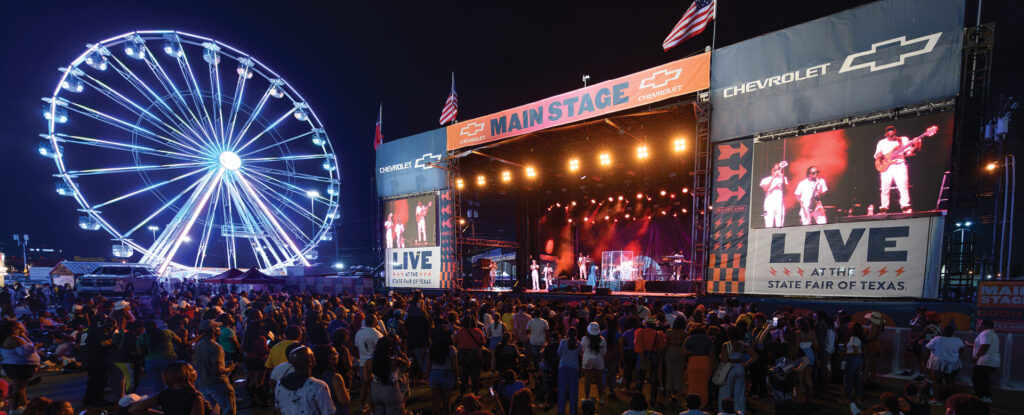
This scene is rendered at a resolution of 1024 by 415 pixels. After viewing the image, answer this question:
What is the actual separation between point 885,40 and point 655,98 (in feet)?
18.7

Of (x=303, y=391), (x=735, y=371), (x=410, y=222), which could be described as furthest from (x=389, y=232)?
(x=303, y=391)

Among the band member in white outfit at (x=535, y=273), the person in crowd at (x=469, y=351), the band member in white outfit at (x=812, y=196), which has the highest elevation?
the band member in white outfit at (x=812, y=196)

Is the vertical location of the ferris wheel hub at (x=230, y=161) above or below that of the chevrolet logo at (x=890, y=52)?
below

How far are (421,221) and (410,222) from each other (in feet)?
2.78

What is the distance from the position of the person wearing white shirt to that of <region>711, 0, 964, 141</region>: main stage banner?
6.14 metres

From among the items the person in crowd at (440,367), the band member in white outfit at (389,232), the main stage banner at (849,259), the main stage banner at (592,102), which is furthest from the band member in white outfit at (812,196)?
the band member in white outfit at (389,232)

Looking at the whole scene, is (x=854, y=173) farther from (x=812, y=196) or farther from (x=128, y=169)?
(x=128, y=169)

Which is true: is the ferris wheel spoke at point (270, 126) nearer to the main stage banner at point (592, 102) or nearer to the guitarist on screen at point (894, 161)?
the main stage banner at point (592, 102)

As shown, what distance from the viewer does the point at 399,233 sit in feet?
75.8

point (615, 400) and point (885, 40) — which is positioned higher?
point (885, 40)

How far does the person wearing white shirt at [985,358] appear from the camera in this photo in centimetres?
731

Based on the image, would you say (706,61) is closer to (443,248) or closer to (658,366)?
(658,366)

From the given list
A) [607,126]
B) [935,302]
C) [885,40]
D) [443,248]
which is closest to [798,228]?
[935,302]

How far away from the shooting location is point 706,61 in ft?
45.8
